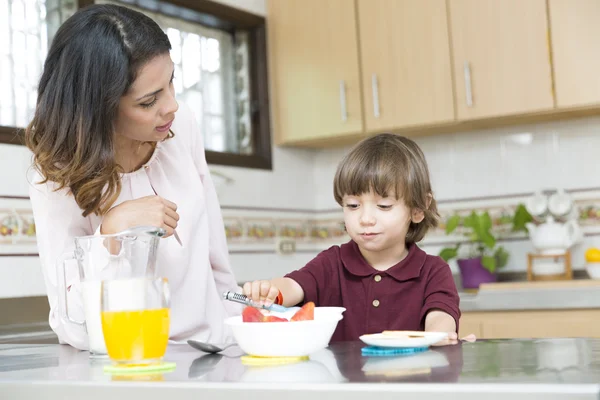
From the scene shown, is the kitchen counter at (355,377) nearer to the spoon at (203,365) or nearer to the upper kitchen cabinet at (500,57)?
the spoon at (203,365)

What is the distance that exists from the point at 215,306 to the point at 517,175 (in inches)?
82.3

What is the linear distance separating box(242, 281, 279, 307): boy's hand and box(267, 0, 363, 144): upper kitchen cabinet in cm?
225

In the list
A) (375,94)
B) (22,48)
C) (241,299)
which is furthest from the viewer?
(375,94)

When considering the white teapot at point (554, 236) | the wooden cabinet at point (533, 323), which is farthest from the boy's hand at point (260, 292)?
the white teapot at point (554, 236)

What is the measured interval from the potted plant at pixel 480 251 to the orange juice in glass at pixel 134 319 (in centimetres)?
252

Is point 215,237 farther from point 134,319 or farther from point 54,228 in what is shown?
point 134,319

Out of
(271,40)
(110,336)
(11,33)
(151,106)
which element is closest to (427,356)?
(110,336)

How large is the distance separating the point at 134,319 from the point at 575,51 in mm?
2560

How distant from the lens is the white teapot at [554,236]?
10.2 ft

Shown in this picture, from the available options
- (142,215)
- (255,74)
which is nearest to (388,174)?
(142,215)

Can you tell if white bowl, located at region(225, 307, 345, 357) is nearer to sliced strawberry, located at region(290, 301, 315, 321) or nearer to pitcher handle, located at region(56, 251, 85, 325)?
sliced strawberry, located at region(290, 301, 315, 321)

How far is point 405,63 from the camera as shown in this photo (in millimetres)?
3408

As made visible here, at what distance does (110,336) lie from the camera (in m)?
0.92

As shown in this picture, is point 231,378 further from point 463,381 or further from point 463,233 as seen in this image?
point 463,233
